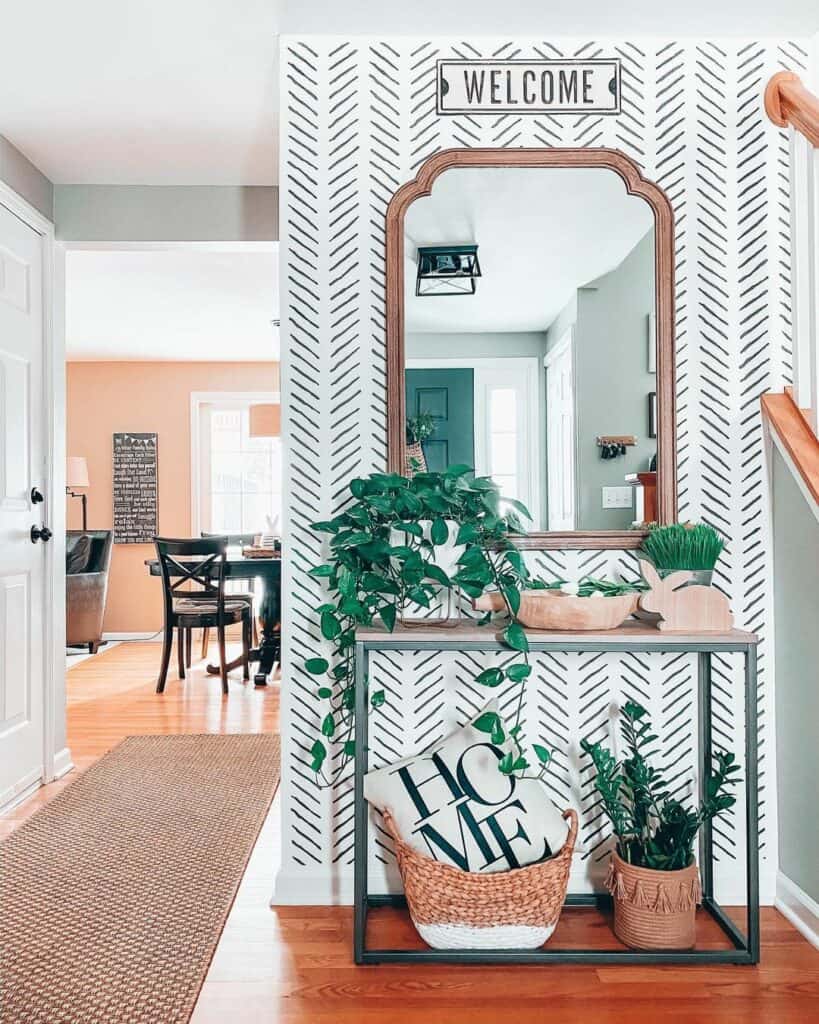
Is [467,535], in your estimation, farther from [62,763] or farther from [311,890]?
[62,763]

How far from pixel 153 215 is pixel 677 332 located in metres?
2.19

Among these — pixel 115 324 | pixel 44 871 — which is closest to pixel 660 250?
pixel 44 871

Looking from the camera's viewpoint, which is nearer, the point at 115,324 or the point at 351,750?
the point at 351,750

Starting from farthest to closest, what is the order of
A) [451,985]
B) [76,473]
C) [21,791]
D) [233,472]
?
[233,472] < [76,473] < [21,791] < [451,985]

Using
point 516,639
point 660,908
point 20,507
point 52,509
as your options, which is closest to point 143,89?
point 20,507

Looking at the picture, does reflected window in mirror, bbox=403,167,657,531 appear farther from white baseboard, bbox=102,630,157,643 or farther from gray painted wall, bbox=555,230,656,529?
white baseboard, bbox=102,630,157,643

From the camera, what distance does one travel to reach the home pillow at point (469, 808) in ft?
6.64

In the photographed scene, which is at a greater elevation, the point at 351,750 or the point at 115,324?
the point at 115,324

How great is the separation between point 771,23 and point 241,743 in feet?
11.0

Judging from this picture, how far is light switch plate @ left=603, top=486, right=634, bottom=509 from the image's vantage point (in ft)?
7.66

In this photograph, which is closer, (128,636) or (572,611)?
(572,611)

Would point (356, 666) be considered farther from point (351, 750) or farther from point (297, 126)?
point (297, 126)

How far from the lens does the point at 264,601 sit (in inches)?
209

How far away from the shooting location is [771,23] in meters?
2.24
